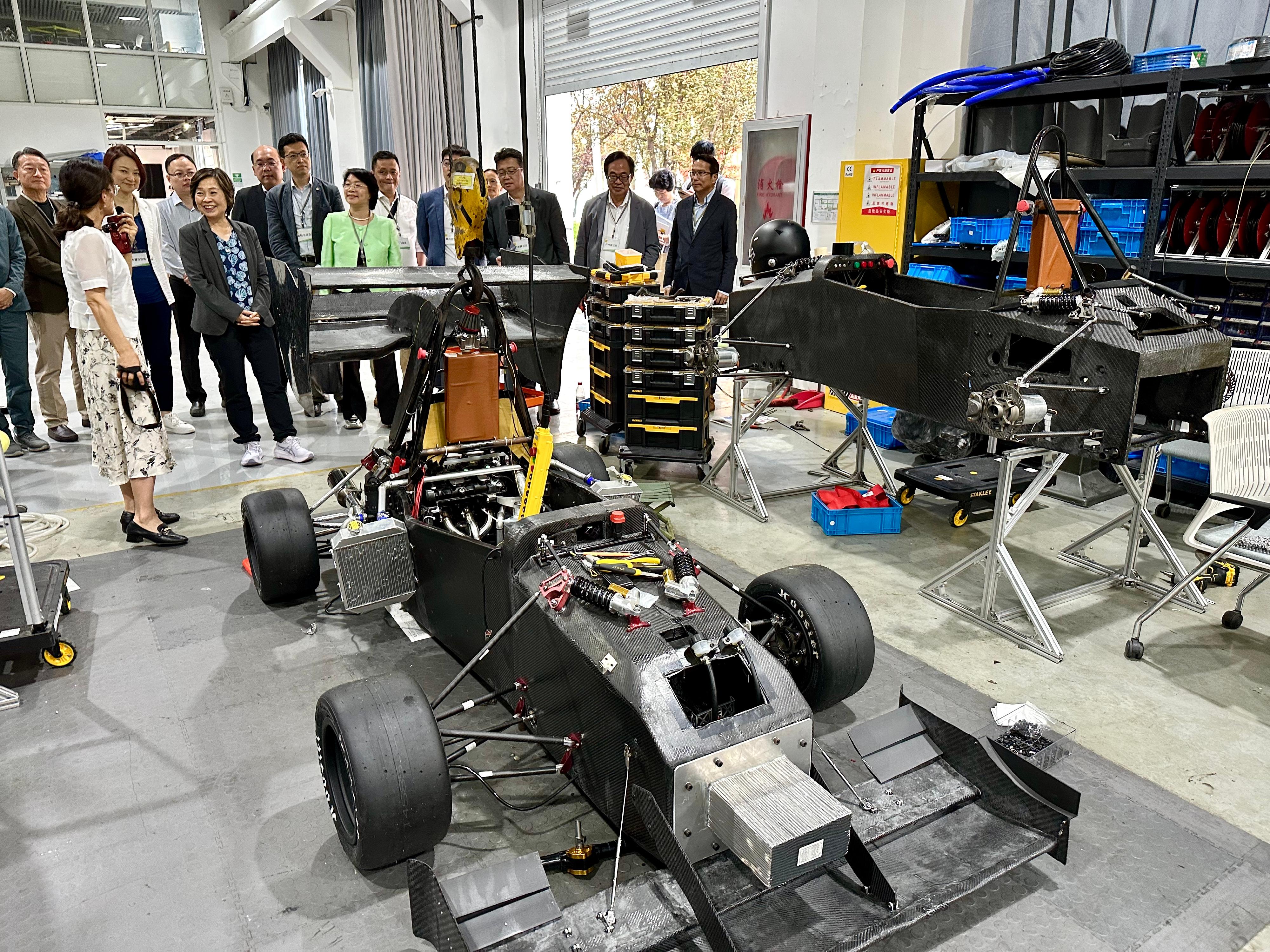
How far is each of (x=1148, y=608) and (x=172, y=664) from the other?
13.8ft

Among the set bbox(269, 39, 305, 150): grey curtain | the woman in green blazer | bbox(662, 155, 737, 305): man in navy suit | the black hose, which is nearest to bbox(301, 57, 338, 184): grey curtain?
bbox(269, 39, 305, 150): grey curtain

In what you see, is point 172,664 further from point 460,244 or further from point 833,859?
point 833,859

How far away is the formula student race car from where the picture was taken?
2137 mm

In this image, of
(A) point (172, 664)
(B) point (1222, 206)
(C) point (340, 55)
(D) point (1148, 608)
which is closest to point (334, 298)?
(A) point (172, 664)

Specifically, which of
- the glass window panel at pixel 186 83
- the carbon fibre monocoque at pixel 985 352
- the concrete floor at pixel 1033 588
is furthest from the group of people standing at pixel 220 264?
the glass window panel at pixel 186 83

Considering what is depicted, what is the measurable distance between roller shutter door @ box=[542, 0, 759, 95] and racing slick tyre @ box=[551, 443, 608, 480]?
18.0 ft

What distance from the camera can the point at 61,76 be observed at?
16.7m

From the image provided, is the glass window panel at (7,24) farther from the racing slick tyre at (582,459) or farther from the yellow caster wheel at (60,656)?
the yellow caster wheel at (60,656)

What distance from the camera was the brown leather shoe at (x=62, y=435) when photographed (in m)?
6.94

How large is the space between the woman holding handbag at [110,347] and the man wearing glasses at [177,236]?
7.86 ft

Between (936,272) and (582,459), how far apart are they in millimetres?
3356

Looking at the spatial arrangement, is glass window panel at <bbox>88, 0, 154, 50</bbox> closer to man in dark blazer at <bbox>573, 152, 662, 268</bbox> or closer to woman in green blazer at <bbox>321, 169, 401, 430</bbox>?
woman in green blazer at <bbox>321, 169, 401, 430</bbox>

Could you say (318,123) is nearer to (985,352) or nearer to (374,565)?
(374,565)

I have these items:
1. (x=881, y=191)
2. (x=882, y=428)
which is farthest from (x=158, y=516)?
(x=881, y=191)
